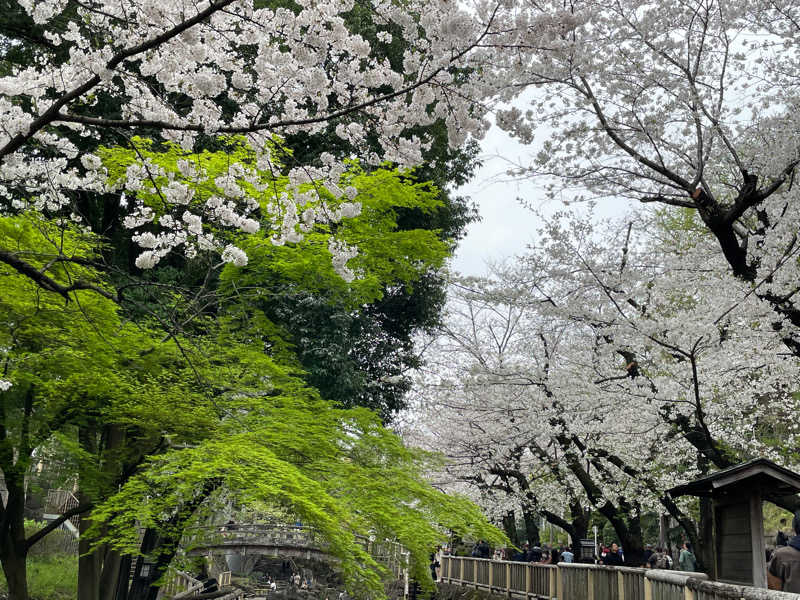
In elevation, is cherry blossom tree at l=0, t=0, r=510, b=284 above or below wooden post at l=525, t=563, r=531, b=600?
above

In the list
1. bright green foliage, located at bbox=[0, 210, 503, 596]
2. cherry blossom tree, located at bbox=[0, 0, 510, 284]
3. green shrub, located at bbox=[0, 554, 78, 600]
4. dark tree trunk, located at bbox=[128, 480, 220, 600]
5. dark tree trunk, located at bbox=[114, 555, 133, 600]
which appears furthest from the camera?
green shrub, located at bbox=[0, 554, 78, 600]

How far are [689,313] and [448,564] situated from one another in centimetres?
1970

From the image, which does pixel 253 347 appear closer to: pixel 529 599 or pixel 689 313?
pixel 689 313

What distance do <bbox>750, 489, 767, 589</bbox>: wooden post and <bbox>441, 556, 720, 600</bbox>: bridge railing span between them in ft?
1.36

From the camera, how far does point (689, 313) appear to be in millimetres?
10148

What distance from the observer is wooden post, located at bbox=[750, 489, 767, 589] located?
18.0ft

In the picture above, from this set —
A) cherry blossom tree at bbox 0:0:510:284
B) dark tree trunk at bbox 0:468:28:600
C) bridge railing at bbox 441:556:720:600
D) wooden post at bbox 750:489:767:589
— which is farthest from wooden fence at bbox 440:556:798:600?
dark tree trunk at bbox 0:468:28:600

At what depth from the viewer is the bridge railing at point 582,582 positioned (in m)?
6.24

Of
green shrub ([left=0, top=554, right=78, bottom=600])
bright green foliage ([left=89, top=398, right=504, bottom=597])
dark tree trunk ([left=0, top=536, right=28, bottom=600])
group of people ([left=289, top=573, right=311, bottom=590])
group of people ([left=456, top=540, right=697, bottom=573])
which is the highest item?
bright green foliage ([left=89, top=398, right=504, bottom=597])

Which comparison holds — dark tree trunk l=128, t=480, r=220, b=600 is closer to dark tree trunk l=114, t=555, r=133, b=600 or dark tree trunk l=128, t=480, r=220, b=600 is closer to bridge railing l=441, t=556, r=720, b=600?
dark tree trunk l=114, t=555, r=133, b=600

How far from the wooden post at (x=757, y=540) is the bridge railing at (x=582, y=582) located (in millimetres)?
414

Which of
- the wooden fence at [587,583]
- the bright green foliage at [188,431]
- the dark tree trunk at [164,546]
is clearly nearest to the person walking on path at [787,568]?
the wooden fence at [587,583]

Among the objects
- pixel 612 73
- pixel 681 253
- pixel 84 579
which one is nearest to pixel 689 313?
pixel 681 253

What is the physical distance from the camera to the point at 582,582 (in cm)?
1249
